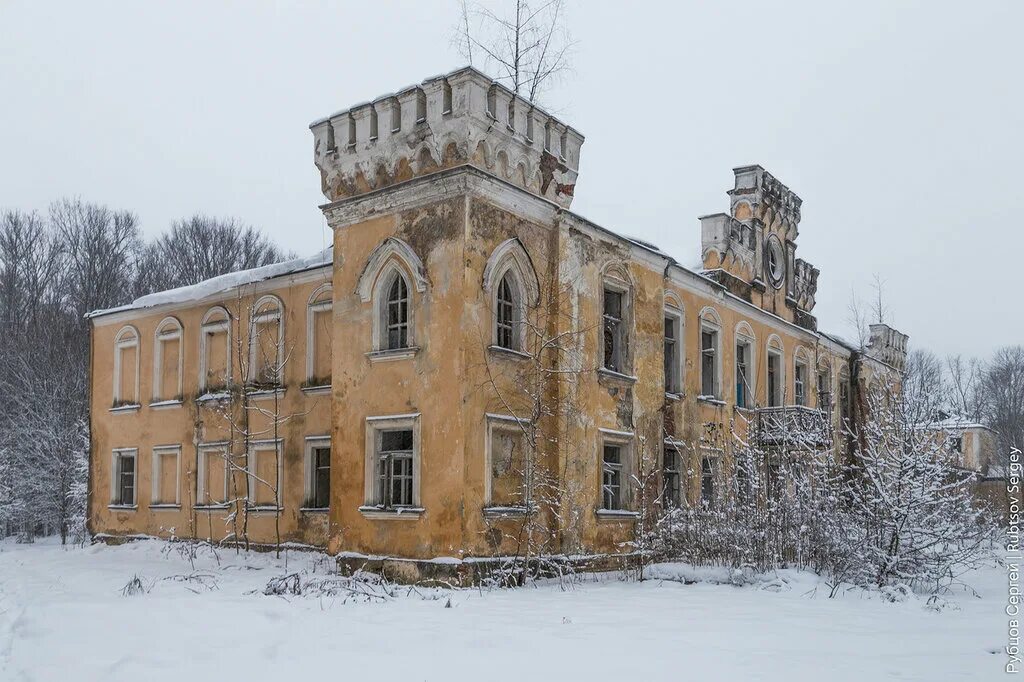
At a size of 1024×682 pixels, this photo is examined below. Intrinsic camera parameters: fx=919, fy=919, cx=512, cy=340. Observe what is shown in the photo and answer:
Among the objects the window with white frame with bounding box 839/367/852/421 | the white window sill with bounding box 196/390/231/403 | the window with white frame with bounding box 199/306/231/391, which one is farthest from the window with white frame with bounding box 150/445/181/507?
the window with white frame with bounding box 839/367/852/421

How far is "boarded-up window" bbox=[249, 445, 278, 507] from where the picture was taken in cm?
1870

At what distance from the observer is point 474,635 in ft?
28.8

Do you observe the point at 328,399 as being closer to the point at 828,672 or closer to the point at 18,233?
the point at 828,672

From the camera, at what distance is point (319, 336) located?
1858 cm

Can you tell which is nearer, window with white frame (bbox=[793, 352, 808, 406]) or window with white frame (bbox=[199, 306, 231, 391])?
window with white frame (bbox=[199, 306, 231, 391])

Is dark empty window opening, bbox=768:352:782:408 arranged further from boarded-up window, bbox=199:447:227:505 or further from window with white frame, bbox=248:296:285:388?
boarded-up window, bbox=199:447:227:505

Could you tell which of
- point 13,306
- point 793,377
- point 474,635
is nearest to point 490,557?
point 474,635

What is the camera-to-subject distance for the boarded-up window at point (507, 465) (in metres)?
14.4

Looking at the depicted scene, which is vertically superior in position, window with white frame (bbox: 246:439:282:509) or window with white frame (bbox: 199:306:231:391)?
window with white frame (bbox: 199:306:231:391)

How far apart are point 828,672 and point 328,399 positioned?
1244cm

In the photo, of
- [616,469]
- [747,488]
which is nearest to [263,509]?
[616,469]

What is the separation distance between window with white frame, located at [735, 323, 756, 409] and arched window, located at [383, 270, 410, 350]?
10176mm

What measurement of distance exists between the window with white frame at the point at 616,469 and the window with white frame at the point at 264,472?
660 centimetres

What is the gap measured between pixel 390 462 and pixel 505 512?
2093 millimetres
